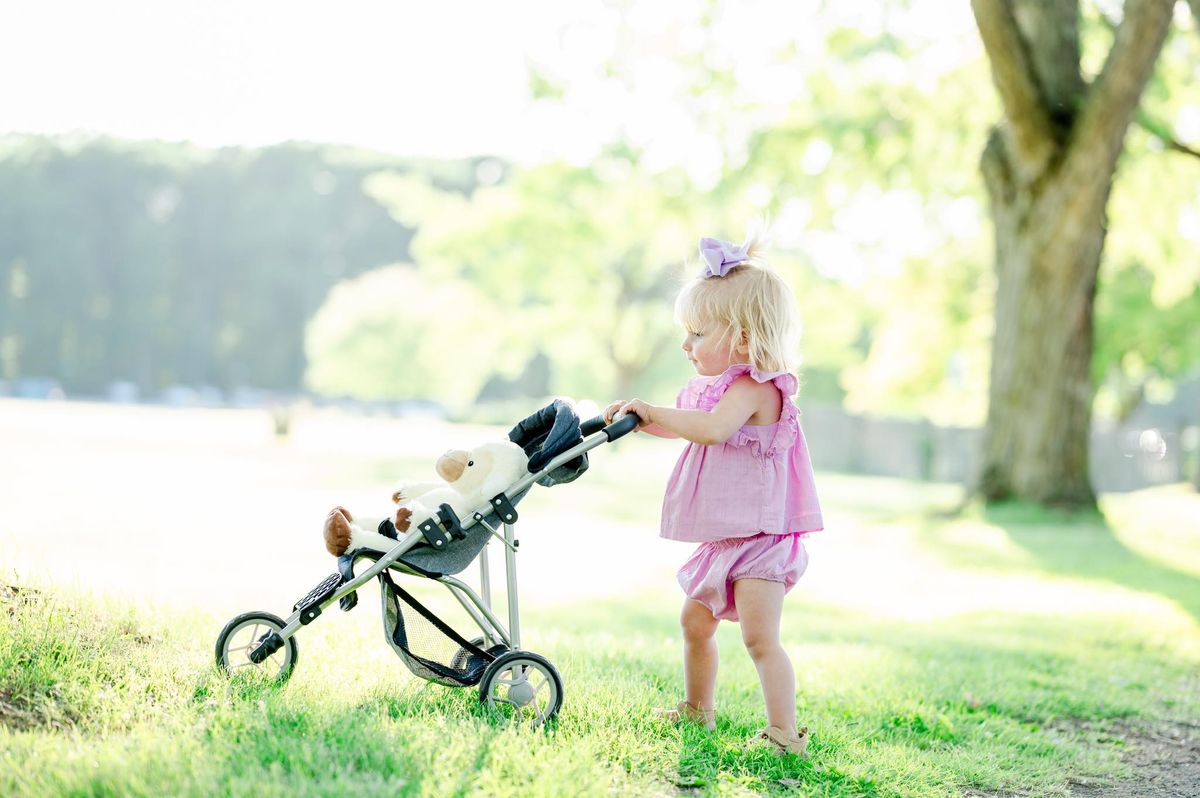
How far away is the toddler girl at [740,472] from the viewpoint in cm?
355

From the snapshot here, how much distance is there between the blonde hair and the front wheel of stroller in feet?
3.65

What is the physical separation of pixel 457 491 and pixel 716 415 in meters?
0.82

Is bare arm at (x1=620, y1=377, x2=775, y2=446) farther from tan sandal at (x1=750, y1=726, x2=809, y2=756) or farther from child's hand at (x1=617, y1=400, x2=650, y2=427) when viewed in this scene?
tan sandal at (x1=750, y1=726, x2=809, y2=756)

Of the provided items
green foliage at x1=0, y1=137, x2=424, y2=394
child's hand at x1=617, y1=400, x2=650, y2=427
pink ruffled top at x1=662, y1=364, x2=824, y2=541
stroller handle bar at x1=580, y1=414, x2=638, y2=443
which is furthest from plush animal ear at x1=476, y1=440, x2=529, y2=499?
green foliage at x1=0, y1=137, x2=424, y2=394

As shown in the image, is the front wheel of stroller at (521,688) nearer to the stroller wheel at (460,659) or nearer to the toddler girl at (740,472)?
the stroller wheel at (460,659)

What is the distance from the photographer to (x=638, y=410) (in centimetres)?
361

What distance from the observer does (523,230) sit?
2981cm

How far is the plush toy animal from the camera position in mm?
3588

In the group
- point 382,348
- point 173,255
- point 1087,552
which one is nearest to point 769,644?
point 1087,552

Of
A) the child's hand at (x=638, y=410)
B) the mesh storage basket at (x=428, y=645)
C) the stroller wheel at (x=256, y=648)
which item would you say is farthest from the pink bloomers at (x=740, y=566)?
the stroller wheel at (x=256, y=648)

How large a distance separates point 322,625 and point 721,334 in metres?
2.38

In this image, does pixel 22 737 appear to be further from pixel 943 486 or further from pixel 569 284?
pixel 569 284

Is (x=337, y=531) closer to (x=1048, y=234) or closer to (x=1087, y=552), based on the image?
(x=1087, y=552)

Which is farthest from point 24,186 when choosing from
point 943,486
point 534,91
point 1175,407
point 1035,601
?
point 1035,601
